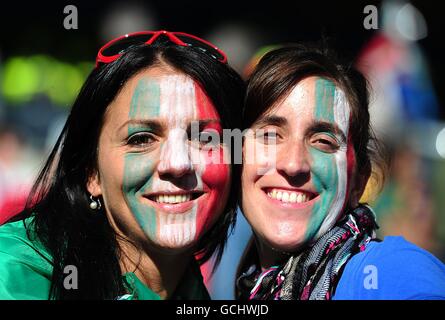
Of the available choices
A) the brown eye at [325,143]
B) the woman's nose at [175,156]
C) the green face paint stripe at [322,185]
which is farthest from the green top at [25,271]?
the brown eye at [325,143]

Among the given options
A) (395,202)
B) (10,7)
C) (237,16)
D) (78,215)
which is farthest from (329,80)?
(10,7)

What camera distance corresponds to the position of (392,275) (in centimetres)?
212

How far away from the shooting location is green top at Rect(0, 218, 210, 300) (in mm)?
2182

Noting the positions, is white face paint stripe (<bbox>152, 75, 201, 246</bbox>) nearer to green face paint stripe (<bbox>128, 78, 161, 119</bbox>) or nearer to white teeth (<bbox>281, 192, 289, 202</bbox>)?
green face paint stripe (<bbox>128, 78, 161, 119</bbox>)

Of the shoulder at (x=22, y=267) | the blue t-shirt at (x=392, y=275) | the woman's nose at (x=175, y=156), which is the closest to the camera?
the blue t-shirt at (x=392, y=275)

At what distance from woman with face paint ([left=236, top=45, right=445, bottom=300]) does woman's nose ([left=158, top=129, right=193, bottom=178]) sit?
33 centimetres

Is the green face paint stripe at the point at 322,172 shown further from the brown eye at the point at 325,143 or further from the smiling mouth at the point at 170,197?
the smiling mouth at the point at 170,197

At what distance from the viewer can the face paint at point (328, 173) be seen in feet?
8.08

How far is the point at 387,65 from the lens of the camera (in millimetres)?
5383

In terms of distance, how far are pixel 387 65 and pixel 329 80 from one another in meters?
3.07

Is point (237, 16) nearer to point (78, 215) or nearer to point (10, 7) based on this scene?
point (10, 7)

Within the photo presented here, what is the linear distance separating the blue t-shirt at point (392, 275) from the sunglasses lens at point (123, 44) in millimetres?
1345

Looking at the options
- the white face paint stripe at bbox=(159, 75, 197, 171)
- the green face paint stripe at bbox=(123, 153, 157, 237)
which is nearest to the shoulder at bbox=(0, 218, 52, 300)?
the green face paint stripe at bbox=(123, 153, 157, 237)

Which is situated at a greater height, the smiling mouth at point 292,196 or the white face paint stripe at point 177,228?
the smiling mouth at point 292,196
